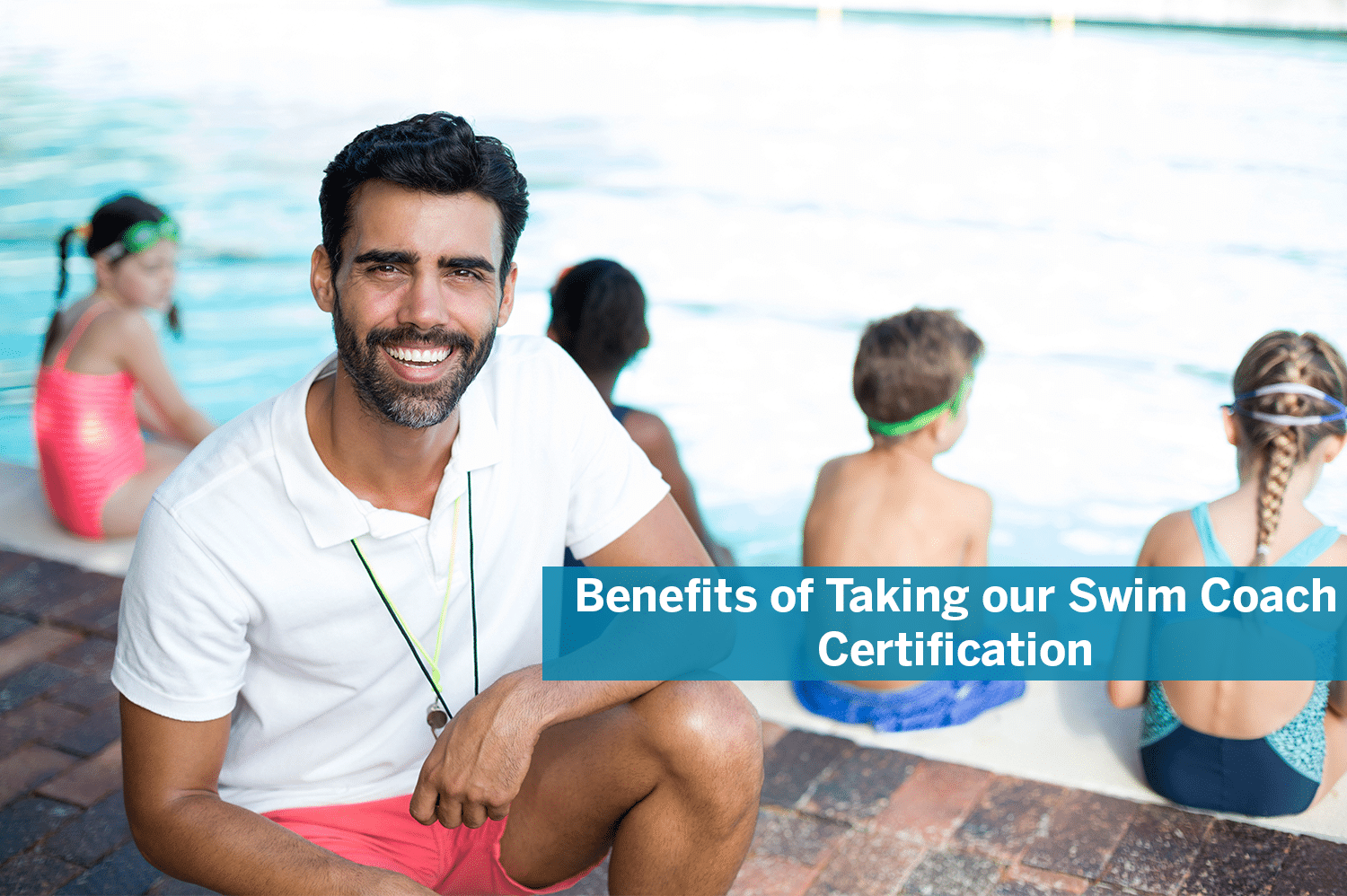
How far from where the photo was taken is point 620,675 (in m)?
1.90

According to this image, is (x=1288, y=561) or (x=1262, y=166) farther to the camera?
(x=1262, y=166)

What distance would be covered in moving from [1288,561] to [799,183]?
34.7ft

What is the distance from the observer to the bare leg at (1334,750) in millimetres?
2650

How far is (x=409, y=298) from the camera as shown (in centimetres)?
188

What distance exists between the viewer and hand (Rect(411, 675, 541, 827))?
69.7 inches

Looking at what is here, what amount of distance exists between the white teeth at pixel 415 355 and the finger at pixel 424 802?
644mm

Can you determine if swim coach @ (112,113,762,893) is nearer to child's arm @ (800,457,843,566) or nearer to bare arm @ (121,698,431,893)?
bare arm @ (121,698,431,893)

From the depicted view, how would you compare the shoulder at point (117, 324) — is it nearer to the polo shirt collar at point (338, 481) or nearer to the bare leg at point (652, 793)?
the polo shirt collar at point (338, 481)

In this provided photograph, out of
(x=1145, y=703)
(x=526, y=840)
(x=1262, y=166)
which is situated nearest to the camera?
(x=526, y=840)

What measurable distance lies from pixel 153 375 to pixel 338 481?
108 inches

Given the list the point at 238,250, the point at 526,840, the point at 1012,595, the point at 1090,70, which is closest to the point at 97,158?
the point at 238,250

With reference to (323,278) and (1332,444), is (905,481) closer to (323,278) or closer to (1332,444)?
(1332,444)

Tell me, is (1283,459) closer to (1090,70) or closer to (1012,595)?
(1012,595)

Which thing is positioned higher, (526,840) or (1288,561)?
(1288,561)
